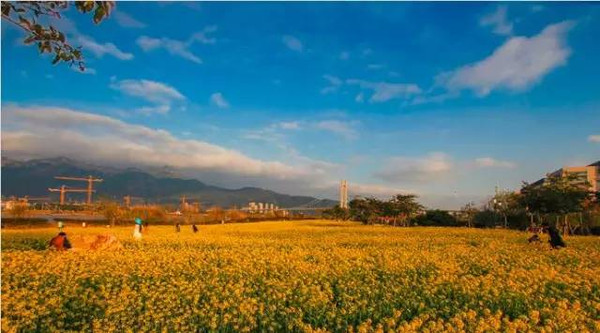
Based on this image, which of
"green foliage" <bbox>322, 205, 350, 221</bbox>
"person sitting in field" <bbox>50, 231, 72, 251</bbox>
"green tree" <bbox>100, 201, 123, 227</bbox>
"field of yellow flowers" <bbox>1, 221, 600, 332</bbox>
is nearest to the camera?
"field of yellow flowers" <bbox>1, 221, 600, 332</bbox>

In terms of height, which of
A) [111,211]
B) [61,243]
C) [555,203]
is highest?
[555,203]

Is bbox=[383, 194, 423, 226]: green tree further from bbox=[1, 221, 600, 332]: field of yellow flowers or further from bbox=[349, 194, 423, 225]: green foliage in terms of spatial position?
bbox=[1, 221, 600, 332]: field of yellow flowers

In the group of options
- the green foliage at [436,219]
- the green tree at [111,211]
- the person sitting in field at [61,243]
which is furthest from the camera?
the green tree at [111,211]

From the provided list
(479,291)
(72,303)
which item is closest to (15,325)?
(72,303)

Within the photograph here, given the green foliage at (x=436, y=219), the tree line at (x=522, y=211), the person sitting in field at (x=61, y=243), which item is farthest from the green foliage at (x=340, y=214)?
the person sitting in field at (x=61, y=243)

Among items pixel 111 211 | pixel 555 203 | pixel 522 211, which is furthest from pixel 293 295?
pixel 111 211

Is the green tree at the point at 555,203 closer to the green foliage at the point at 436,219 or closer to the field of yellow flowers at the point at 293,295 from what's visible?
the green foliage at the point at 436,219

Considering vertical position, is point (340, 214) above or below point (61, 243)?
below

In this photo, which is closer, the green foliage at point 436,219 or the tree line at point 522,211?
the tree line at point 522,211

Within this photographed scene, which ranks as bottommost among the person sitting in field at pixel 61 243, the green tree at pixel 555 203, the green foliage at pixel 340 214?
the green foliage at pixel 340 214

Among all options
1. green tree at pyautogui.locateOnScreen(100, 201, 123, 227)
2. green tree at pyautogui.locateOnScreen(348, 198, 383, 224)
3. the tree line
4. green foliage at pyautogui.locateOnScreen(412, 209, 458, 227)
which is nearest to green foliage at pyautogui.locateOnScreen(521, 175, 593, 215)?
the tree line

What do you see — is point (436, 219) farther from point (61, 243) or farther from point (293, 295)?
point (293, 295)

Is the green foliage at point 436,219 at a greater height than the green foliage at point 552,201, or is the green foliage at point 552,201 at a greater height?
the green foliage at point 552,201

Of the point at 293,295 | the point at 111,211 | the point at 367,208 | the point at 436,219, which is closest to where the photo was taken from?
the point at 293,295
